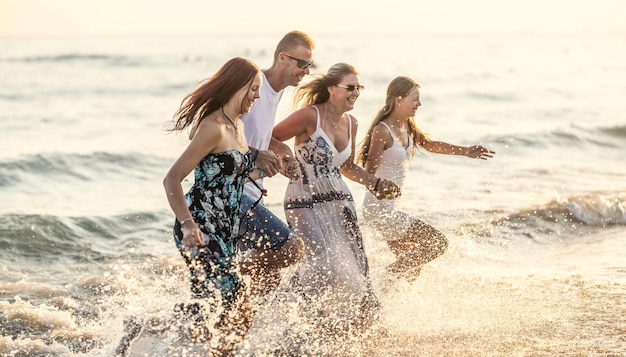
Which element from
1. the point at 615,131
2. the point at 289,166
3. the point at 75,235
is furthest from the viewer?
the point at 615,131

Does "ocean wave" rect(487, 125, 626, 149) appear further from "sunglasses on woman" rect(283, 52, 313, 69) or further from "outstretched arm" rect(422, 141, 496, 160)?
"sunglasses on woman" rect(283, 52, 313, 69)

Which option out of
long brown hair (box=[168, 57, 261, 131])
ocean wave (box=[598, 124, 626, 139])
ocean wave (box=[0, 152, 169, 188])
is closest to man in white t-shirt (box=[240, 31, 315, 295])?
long brown hair (box=[168, 57, 261, 131])

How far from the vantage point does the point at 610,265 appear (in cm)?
811

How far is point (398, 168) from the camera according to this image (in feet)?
22.7

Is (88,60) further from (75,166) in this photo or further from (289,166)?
(289,166)

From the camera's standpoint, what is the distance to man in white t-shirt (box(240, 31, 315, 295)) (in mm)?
5148

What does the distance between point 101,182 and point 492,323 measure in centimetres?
902

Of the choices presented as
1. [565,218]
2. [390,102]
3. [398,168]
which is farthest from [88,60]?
[398,168]

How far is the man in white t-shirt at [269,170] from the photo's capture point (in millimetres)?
5148

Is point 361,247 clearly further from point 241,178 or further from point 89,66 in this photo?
point 89,66

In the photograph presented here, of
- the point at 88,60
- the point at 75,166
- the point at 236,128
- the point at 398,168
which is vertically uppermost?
the point at 236,128

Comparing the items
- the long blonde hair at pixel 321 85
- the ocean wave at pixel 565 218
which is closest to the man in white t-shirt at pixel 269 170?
the long blonde hair at pixel 321 85

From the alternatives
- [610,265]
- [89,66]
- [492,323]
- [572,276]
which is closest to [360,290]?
[492,323]

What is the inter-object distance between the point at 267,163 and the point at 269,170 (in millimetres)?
45
